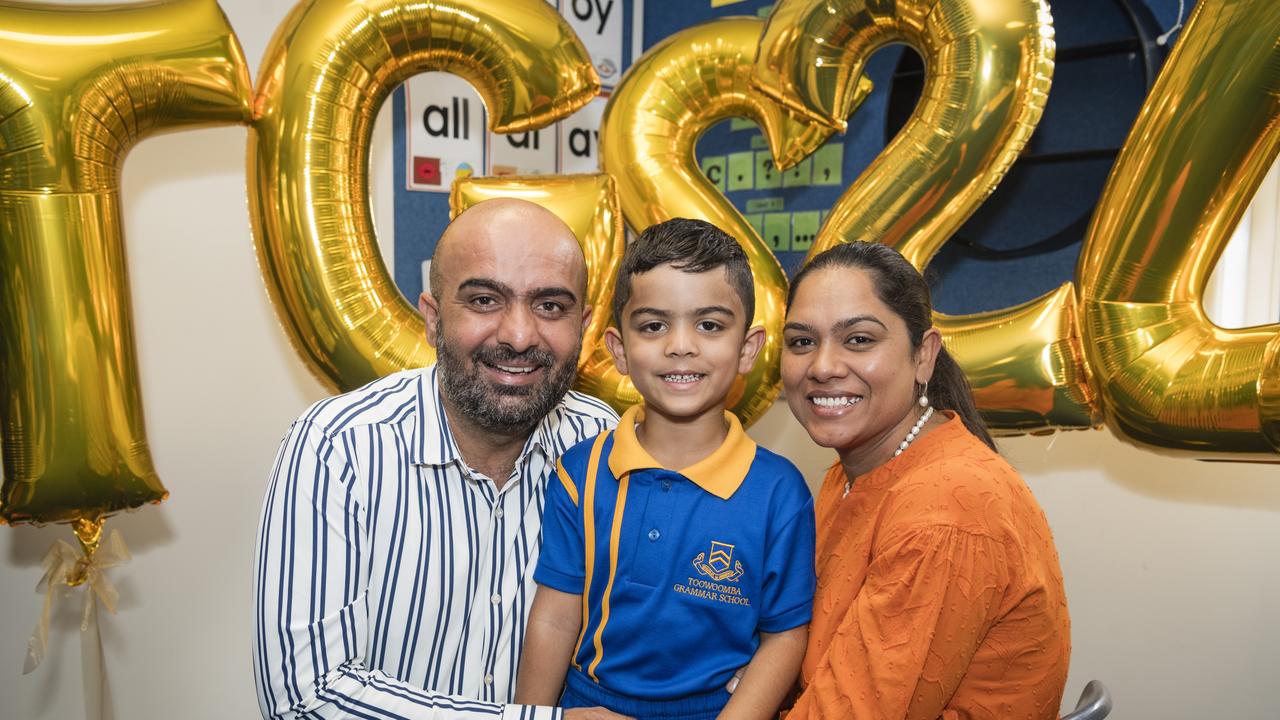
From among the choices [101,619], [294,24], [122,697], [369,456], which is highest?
[294,24]

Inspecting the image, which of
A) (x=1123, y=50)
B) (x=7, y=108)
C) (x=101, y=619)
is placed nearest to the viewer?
(x=7, y=108)

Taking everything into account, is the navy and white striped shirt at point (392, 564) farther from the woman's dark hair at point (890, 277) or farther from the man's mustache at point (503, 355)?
the woman's dark hair at point (890, 277)

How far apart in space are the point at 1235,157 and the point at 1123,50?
4.00ft

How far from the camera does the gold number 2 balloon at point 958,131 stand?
171 cm

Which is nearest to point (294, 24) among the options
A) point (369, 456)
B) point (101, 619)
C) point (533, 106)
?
point (533, 106)

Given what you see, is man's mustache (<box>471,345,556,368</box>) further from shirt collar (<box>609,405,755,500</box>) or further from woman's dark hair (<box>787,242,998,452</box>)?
woman's dark hair (<box>787,242,998,452</box>)

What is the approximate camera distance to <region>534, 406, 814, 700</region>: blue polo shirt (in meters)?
1.32

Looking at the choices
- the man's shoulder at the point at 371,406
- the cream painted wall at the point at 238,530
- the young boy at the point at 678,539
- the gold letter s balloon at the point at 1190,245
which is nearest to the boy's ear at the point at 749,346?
the young boy at the point at 678,539

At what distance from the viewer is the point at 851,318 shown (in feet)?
4.37

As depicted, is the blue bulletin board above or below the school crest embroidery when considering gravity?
above

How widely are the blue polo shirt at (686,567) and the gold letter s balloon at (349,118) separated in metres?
0.66

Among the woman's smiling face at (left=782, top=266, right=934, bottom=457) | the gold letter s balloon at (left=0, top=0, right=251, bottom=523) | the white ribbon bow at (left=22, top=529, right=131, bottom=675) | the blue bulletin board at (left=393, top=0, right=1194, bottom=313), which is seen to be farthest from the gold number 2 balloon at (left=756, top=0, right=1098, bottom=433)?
the white ribbon bow at (left=22, top=529, right=131, bottom=675)

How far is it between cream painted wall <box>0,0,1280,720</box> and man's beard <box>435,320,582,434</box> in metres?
1.32

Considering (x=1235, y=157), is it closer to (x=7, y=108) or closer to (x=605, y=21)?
(x=7, y=108)
